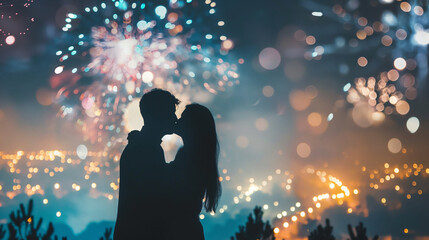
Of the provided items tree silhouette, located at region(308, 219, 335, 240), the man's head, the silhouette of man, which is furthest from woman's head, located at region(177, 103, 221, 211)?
tree silhouette, located at region(308, 219, 335, 240)

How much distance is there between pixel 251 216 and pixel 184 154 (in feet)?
53.3

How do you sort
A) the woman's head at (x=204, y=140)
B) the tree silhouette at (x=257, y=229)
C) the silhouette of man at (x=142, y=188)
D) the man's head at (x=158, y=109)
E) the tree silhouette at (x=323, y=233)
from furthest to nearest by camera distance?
the tree silhouette at (x=257, y=229) < the tree silhouette at (x=323, y=233) < the woman's head at (x=204, y=140) < the man's head at (x=158, y=109) < the silhouette of man at (x=142, y=188)

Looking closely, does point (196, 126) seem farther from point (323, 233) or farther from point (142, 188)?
point (323, 233)

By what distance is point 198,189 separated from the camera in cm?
366

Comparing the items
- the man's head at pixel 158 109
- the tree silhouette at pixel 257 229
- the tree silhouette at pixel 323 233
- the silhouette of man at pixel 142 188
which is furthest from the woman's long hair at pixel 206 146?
the tree silhouette at pixel 257 229

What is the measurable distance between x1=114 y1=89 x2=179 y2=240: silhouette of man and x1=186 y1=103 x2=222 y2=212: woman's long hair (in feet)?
1.83

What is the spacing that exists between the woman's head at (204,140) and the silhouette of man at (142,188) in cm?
50

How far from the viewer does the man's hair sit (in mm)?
3494

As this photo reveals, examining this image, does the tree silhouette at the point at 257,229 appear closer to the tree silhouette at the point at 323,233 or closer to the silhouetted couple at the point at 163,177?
the tree silhouette at the point at 323,233

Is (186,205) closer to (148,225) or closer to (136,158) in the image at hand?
(148,225)

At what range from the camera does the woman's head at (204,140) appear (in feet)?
12.5

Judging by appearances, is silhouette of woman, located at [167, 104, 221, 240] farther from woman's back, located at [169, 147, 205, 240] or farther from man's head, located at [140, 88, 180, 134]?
man's head, located at [140, 88, 180, 134]

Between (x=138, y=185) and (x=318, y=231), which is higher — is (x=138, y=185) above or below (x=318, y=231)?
below

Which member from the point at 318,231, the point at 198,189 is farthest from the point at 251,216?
the point at 198,189
